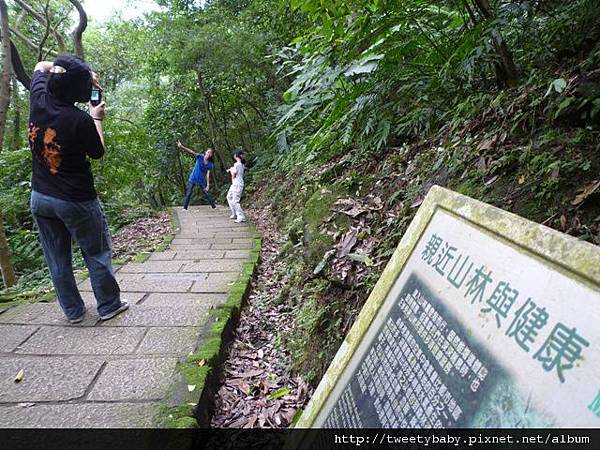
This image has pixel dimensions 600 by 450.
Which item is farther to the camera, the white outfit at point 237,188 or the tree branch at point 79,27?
the white outfit at point 237,188

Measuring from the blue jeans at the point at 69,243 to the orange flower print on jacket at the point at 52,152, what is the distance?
242mm

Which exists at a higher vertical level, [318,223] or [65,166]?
[318,223]

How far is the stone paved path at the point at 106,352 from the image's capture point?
2219mm

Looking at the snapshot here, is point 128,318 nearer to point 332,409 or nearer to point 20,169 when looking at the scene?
point 332,409

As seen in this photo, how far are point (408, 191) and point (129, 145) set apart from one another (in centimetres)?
806

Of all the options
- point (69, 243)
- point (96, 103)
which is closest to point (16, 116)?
point (96, 103)

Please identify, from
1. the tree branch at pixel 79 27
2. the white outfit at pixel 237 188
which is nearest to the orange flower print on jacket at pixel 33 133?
the white outfit at pixel 237 188

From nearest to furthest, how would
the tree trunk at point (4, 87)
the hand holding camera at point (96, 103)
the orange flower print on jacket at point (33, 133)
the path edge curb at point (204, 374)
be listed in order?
the path edge curb at point (204, 374) → the orange flower print on jacket at point (33, 133) → the hand holding camera at point (96, 103) → the tree trunk at point (4, 87)

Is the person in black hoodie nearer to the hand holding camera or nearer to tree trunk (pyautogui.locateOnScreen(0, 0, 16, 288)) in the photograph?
the hand holding camera

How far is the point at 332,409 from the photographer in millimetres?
1591

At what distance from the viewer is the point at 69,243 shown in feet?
10.6

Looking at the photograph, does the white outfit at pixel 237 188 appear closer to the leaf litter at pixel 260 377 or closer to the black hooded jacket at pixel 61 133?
the leaf litter at pixel 260 377

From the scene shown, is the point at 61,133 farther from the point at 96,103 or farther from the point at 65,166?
the point at 96,103

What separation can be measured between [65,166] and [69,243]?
0.66m
